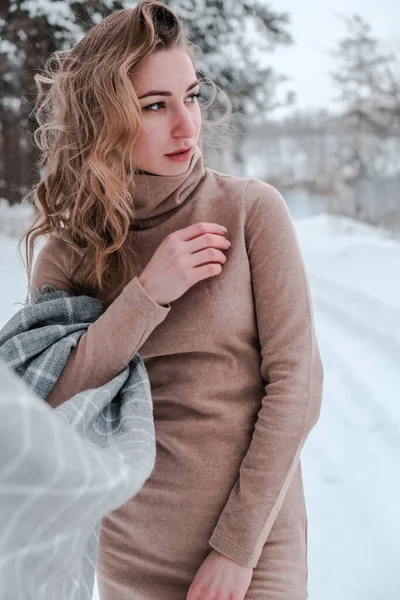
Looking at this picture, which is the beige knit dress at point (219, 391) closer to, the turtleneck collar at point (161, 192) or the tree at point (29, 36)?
the turtleneck collar at point (161, 192)

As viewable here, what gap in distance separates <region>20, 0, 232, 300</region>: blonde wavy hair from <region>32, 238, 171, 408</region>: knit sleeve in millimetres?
133

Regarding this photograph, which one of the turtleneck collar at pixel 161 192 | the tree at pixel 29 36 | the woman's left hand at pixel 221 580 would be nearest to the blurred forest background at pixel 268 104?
the tree at pixel 29 36

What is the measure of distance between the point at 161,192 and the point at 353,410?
1079mm

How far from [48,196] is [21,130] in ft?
3.28

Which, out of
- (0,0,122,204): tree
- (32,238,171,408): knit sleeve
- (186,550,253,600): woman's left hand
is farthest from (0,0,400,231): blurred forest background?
(186,550,253,600): woman's left hand

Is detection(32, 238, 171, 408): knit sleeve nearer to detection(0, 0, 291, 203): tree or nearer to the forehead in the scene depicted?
the forehead

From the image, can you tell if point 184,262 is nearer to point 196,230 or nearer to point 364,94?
point 196,230

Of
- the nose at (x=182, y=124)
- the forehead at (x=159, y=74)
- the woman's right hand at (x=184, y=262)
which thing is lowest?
the woman's right hand at (x=184, y=262)

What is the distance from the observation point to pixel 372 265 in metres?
2.10

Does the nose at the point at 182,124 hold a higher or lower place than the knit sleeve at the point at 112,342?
higher

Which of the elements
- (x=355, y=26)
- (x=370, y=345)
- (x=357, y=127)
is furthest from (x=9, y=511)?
(x=355, y=26)

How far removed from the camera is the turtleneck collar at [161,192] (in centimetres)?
92

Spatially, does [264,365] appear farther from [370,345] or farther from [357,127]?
[357,127]

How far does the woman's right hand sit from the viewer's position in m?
0.82
